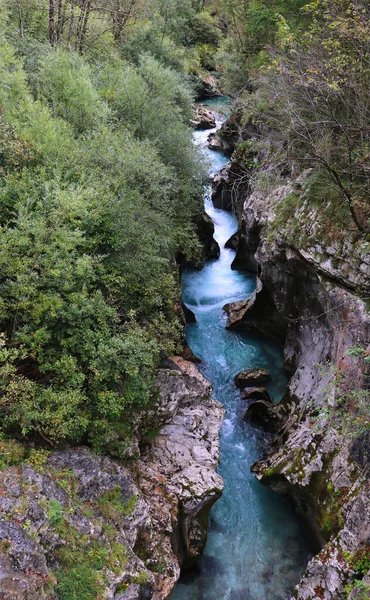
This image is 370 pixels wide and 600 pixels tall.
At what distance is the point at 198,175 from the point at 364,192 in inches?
422

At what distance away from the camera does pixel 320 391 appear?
1184 cm

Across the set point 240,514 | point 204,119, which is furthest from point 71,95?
point 204,119

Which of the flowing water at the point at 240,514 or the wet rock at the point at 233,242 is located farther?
the wet rock at the point at 233,242

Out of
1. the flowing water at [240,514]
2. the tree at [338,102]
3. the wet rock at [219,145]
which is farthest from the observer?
the wet rock at [219,145]

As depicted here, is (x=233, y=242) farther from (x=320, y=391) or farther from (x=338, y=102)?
(x=320, y=391)

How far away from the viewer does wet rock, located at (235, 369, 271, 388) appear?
16.2 m

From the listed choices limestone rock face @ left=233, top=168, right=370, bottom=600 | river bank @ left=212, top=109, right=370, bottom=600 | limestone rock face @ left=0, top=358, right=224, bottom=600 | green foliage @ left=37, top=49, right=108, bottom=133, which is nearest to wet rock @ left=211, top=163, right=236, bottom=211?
river bank @ left=212, top=109, right=370, bottom=600

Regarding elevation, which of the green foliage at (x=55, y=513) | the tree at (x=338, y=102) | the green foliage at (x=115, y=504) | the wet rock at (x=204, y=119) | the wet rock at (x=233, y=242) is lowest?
the wet rock at (x=233, y=242)

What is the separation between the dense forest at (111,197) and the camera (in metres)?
8.83

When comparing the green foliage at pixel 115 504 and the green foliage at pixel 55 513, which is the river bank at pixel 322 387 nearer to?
the green foliage at pixel 115 504

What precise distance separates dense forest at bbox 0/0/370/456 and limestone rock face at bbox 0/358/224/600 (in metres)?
0.86

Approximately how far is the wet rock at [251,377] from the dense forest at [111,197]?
385 centimetres

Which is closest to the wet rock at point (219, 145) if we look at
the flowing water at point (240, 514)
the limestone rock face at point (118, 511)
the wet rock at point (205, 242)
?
the wet rock at point (205, 242)

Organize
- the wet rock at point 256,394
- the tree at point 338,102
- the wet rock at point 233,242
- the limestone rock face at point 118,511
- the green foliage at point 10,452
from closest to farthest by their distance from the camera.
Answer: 1. the limestone rock face at point 118,511
2. the green foliage at point 10,452
3. the tree at point 338,102
4. the wet rock at point 256,394
5. the wet rock at point 233,242
